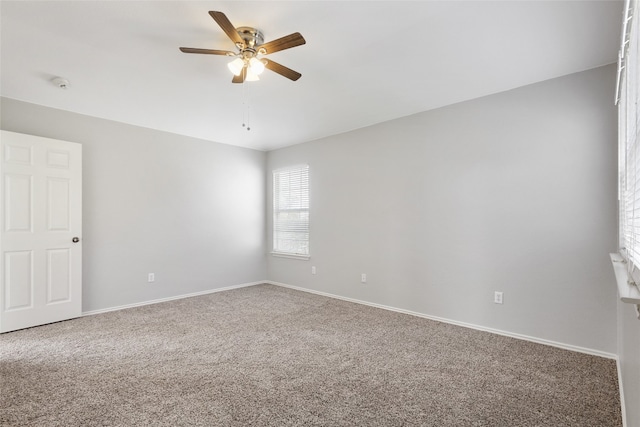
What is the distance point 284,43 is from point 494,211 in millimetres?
2572

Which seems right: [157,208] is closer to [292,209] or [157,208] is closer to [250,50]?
[292,209]

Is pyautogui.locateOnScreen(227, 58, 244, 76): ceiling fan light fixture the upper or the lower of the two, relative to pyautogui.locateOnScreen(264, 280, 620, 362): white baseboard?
upper

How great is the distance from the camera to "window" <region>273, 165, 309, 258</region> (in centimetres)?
516

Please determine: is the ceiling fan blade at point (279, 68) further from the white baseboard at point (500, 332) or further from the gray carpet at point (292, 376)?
the white baseboard at point (500, 332)

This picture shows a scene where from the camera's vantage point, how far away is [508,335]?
3.07 metres

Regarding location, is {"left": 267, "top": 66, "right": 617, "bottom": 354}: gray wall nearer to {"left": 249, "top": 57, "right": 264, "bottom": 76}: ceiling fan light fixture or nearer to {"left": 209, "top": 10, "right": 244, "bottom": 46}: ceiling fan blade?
{"left": 249, "top": 57, "right": 264, "bottom": 76}: ceiling fan light fixture

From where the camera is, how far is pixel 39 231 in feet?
11.1

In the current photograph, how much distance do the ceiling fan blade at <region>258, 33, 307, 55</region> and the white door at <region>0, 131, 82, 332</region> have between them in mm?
2932

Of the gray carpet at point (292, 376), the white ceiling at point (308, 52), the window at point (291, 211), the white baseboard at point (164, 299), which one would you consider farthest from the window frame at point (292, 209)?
the gray carpet at point (292, 376)

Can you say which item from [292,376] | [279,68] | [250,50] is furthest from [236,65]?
[292,376]

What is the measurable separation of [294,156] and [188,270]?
247cm

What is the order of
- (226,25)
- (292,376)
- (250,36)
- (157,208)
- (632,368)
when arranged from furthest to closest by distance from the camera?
(157,208)
(292,376)
(250,36)
(226,25)
(632,368)

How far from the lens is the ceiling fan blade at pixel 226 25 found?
1731mm

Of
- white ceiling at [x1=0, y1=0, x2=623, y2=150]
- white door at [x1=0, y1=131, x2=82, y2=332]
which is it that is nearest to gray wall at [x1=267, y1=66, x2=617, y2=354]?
white ceiling at [x1=0, y1=0, x2=623, y2=150]
